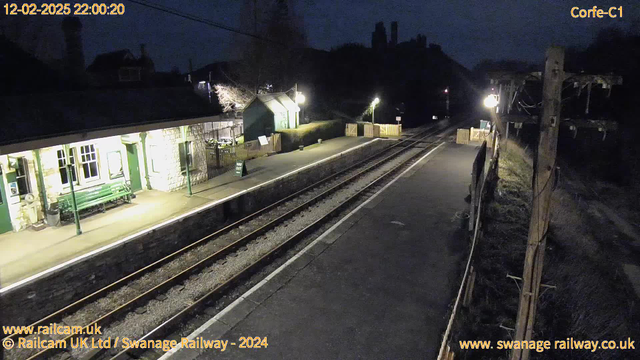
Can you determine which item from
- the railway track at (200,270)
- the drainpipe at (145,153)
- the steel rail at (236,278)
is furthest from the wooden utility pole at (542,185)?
the drainpipe at (145,153)

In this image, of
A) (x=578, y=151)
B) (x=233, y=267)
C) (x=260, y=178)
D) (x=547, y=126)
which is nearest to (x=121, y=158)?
(x=260, y=178)

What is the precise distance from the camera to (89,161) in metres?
13.0

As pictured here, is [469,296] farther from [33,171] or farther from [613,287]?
[33,171]

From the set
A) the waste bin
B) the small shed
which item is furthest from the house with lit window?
the small shed

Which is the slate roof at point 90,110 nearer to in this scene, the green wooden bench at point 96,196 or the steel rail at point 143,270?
the green wooden bench at point 96,196

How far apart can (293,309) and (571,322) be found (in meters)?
6.28

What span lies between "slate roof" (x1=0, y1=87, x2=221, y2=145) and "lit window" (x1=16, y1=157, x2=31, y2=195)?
1263 millimetres

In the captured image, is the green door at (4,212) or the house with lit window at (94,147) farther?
the house with lit window at (94,147)

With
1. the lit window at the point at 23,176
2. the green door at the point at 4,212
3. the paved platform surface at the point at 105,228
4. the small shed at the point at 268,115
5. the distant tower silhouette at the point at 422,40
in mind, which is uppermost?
the distant tower silhouette at the point at 422,40

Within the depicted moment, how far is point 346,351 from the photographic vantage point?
677 cm

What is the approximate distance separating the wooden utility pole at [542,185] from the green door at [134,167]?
13.5 meters

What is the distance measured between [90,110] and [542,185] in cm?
1297

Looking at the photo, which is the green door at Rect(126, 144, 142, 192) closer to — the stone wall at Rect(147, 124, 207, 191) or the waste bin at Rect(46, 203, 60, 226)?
the stone wall at Rect(147, 124, 207, 191)

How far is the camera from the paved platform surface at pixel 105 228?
30.3ft
